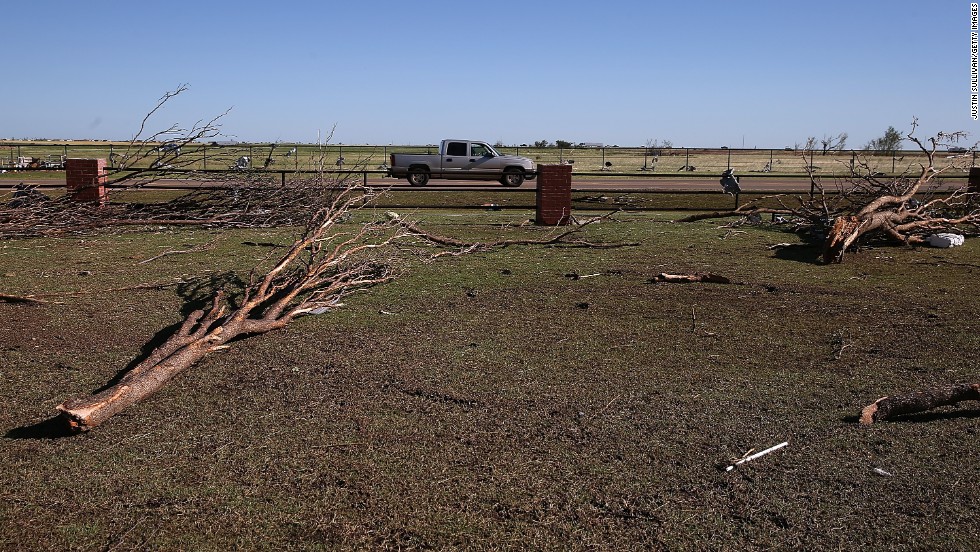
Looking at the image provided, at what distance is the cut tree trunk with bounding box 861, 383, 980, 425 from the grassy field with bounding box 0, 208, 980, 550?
0.34 ft

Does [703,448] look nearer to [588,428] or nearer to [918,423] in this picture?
[588,428]

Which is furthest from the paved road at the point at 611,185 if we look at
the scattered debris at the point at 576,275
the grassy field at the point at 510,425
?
the grassy field at the point at 510,425

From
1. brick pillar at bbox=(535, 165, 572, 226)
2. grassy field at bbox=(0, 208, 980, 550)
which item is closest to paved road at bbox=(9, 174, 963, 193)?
brick pillar at bbox=(535, 165, 572, 226)

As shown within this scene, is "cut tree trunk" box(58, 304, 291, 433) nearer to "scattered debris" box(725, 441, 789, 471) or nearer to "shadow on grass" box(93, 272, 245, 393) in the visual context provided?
"shadow on grass" box(93, 272, 245, 393)

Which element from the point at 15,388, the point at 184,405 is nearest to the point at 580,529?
the point at 184,405

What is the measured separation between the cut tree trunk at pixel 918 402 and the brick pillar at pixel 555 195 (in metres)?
12.4

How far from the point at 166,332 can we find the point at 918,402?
5941 millimetres

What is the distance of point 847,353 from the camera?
736 centimetres

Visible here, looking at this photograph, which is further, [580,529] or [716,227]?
[716,227]

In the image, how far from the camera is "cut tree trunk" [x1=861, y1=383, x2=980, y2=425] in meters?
5.61

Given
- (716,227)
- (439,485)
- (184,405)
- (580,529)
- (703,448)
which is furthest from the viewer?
(716,227)

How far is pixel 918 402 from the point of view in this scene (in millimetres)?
5641

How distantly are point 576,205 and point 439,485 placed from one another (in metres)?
19.2

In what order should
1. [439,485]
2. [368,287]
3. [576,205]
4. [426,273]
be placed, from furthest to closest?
1. [576,205]
2. [426,273]
3. [368,287]
4. [439,485]
